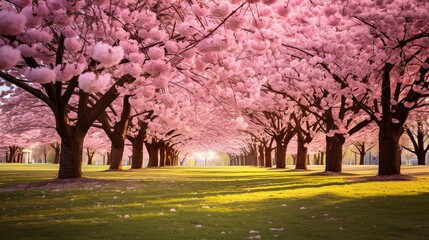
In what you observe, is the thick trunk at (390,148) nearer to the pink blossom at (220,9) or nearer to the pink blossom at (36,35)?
the pink blossom at (220,9)

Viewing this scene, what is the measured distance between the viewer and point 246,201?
32.6 feet

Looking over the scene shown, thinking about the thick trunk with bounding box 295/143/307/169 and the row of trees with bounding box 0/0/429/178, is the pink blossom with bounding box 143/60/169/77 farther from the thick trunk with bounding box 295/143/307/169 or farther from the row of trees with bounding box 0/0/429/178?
the thick trunk with bounding box 295/143/307/169

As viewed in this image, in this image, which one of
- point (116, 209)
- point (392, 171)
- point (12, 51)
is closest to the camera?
point (12, 51)

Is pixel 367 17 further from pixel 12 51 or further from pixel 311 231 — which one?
pixel 12 51

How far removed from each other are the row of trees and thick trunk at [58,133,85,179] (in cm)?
4

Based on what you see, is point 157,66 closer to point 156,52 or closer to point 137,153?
point 156,52

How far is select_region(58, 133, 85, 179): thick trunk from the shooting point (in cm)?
1524

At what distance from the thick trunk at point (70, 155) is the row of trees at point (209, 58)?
41 millimetres

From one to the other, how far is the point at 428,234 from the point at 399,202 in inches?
157

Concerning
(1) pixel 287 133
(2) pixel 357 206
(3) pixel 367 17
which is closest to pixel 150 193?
(2) pixel 357 206

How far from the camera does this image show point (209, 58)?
8.59 m

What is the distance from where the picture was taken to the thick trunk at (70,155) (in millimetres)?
15242

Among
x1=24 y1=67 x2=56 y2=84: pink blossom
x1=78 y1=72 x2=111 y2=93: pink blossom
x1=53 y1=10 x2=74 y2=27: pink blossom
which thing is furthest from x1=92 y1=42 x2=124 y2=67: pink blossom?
x1=53 y1=10 x2=74 y2=27: pink blossom

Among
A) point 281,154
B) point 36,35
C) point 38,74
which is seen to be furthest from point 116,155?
point 38,74
